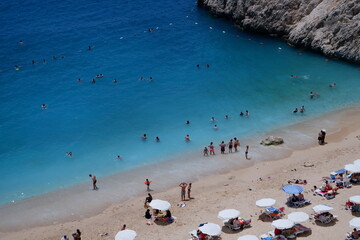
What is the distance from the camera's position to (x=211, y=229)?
2478cm

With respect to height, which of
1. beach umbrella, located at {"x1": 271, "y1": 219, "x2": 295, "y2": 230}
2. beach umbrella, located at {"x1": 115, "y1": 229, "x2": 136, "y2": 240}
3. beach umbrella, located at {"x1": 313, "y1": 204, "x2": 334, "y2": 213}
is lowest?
beach umbrella, located at {"x1": 115, "y1": 229, "x2": 136, "y2": 240}

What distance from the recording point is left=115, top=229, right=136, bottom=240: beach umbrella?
2511 centimetres

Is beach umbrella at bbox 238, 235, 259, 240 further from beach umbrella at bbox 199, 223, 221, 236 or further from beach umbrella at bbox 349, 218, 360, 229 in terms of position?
beach umbrella at bbox 349, 218, 360, 229

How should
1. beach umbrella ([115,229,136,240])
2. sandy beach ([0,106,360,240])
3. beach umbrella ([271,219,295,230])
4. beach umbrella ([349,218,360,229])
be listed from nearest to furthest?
1. beach umbrella ([349,218,360,229])
2. beach umbrella ([271,219,295,230])
3. beach umbrella ([115,229,136,240])
4. sandy beach ([0,106,360,240])

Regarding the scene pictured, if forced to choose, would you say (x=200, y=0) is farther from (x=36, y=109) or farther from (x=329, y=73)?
(x=36, y=109)

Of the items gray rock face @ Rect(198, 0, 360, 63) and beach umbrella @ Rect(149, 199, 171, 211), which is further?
gray rock face @ Rect(198, 0, 360, 63)

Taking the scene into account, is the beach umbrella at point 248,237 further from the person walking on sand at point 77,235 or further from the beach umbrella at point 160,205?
the person walking on sand at point 77,235

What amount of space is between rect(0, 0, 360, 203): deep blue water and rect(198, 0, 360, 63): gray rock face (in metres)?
1.50

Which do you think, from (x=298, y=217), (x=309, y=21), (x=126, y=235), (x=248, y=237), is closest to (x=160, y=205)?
(x=126, y=235)

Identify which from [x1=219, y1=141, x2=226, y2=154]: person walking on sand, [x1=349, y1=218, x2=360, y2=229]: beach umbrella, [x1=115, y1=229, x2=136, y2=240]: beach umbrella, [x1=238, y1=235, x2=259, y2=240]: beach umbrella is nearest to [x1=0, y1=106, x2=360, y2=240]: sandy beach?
[x1=219, y1=141, x2=226, y2=154]: person walking on sand

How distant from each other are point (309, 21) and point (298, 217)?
34718 mm

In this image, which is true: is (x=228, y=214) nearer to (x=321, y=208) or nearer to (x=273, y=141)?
(x=321, y=208)

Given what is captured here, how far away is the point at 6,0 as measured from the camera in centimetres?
7381

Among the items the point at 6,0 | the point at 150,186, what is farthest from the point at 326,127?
the point at 6,0
